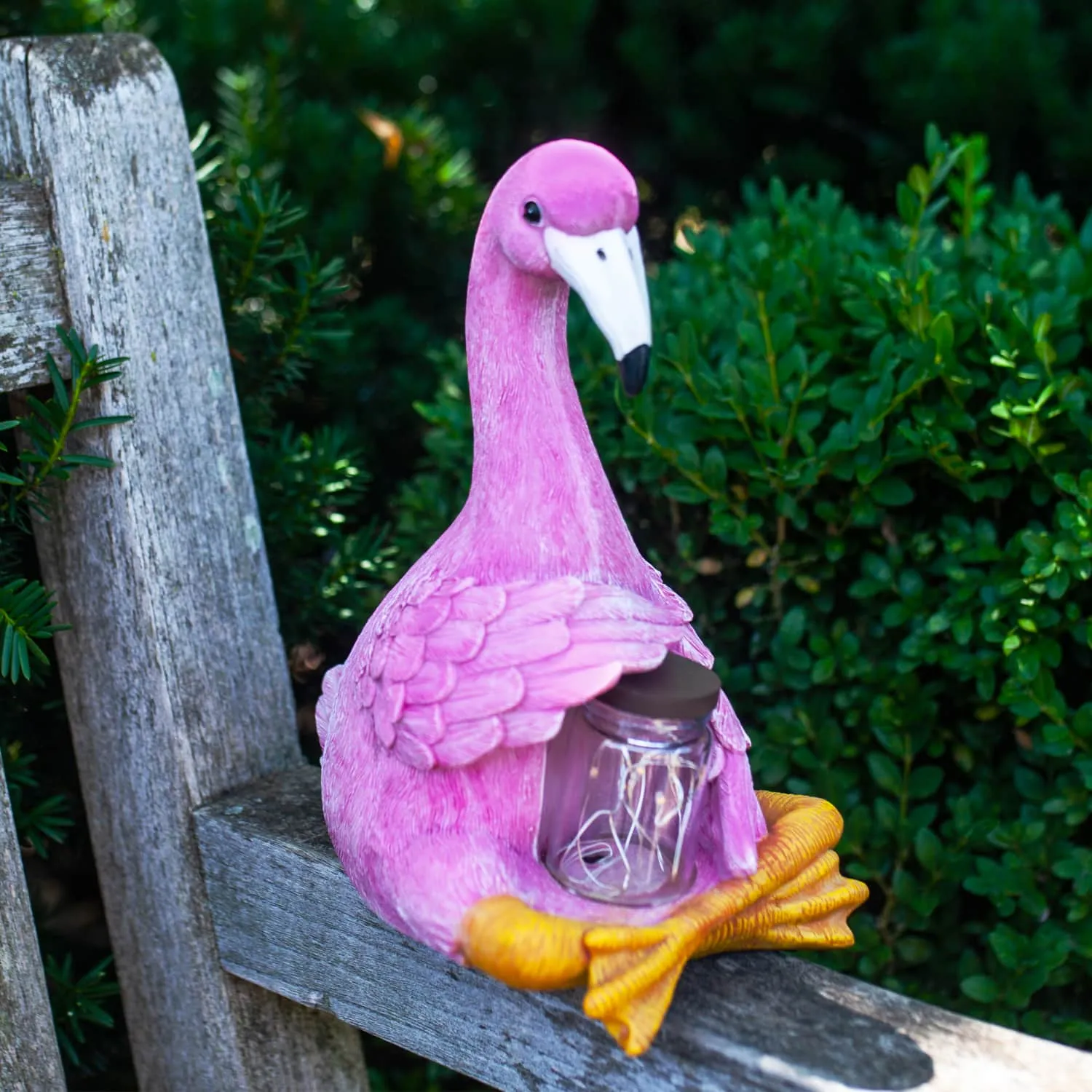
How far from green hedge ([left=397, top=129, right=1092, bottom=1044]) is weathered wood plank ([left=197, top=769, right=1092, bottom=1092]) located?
1.90 feet

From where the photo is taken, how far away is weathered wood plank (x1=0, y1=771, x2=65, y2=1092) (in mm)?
1407

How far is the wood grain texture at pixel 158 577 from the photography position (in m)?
1.42

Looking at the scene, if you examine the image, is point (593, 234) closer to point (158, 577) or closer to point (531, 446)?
point (531, 446)

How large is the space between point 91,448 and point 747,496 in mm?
847

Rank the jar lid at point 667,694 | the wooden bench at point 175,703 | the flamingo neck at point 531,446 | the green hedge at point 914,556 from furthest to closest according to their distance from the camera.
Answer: the green hedge at point 914,556 → the wooden bench at point 175,703 → the flamingo neck at point 531,446 → the jar lid at point 667,694

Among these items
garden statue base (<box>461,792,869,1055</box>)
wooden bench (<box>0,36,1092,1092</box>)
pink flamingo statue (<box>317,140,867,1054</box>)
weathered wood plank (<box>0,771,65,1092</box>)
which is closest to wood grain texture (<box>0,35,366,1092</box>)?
wooden bench (<box>0,36,1092,1092</box>)

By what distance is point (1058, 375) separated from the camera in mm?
1615

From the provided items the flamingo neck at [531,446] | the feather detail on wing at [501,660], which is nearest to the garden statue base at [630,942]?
the feather detail on wing at [501,660]

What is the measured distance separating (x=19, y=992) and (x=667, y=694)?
0.87 m

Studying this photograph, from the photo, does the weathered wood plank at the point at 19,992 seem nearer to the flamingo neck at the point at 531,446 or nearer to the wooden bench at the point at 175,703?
the wooden bench at the point at 175,703

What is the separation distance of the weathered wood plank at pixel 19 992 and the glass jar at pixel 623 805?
2.08 feet

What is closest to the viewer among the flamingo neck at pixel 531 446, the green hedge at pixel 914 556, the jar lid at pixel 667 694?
the jar lid at pixel 667 694

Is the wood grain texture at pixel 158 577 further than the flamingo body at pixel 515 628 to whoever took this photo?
Yes

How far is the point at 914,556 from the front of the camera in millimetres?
1766
